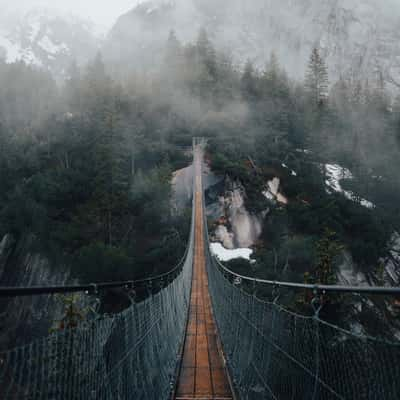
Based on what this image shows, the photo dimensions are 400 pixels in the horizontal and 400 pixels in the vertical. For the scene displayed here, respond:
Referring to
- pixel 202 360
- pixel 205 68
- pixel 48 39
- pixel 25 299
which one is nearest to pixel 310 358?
pixel 202 360

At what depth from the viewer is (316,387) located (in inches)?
69.7

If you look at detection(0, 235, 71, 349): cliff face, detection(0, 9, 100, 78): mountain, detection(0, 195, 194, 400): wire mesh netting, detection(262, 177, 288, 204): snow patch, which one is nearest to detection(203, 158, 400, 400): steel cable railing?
detection(0, 195, 194, 400): wire mesh netting

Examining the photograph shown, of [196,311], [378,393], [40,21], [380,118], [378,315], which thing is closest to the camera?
[378,393]

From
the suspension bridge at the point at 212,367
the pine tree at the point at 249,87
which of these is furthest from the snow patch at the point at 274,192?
the suspension bridge at the point at 212,367

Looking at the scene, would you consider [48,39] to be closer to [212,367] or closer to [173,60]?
[173,60]

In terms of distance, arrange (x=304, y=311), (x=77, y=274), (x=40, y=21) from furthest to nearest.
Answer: (x=40, y=21) → (x=77, y=274) → (x=304, y=311)

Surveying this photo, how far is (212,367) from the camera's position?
5.18 meters

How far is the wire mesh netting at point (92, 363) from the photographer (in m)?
1.12

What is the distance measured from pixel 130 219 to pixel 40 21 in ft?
369

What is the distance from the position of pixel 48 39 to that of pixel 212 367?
11578 cm

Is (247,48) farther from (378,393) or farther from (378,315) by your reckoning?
(378,393)

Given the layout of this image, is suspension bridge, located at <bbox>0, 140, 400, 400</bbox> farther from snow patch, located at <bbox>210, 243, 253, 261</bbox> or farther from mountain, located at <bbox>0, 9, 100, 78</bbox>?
mountain, located at <bbox>0, 9, 100, 78</bbox>

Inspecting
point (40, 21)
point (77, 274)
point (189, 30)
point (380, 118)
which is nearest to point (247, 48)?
point (189, 30)

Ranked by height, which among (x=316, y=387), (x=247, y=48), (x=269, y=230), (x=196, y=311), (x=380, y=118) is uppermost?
(x=247, y=48)
